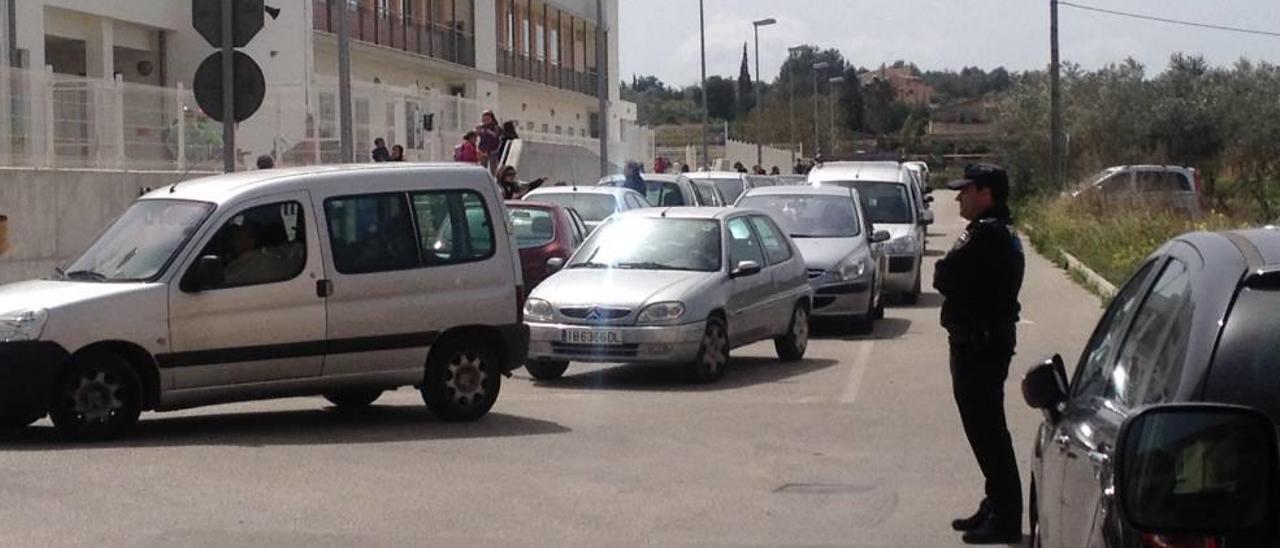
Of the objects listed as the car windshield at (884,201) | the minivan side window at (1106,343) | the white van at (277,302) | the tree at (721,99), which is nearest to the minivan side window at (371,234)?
the white van at (277,302)

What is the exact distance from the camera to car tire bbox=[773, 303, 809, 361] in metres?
17.5

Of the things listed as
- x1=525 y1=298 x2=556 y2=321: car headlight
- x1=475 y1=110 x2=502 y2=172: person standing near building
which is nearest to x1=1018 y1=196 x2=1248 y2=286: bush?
x1=475 y1=110 x2=502 y2=172: person standing near building

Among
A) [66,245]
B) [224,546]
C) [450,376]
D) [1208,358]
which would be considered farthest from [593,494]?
[66,245]

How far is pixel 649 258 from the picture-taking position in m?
16.4

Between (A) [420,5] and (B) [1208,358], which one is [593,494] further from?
(A) [420,5]

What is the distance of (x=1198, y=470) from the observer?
3418 millimetres

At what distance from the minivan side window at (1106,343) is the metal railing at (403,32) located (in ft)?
125

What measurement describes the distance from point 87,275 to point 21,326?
86 centimetres

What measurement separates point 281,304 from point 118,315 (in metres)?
1.09

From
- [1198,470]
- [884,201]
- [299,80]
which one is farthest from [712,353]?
[299,80]

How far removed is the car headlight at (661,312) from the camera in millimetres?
15195

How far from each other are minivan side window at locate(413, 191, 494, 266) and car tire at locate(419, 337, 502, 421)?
58 cm

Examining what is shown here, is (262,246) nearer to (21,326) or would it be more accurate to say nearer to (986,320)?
(21,326)

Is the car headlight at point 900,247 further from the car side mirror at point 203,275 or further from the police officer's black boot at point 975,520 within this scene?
the police officer's black boot at point 975,520
